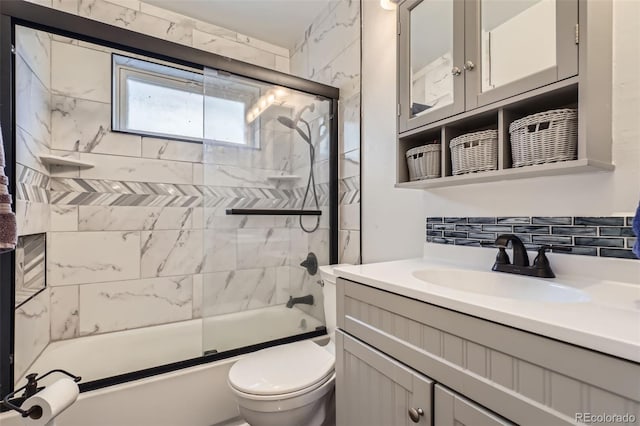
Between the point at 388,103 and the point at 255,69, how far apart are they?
816 mm

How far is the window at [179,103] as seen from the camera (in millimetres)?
1780

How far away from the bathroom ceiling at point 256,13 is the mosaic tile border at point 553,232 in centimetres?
178

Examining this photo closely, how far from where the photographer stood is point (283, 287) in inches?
79.9

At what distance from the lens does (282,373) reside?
1299 mm

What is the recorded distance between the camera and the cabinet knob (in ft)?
2.57

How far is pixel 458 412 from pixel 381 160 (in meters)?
1.24

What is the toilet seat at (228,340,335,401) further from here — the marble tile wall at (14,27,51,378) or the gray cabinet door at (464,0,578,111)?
the gray cabinet door at (464,0,578,111)

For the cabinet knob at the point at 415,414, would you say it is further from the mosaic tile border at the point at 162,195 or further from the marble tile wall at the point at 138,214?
the mosaic tile border at the point at 162,195

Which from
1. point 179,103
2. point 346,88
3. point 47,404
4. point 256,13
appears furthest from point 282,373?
point 256,13

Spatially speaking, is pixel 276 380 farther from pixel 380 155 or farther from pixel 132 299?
pixel 132 299

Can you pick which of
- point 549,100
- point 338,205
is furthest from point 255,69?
point 549,100

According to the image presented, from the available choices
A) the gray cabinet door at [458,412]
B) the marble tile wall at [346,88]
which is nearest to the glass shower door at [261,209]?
the marble tile wall at [346,88]

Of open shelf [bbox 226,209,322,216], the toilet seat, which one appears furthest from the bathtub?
open shelf [bbox 226,209,322,216]

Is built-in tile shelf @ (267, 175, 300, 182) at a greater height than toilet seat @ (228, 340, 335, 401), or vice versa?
built-in tile shelf @ (267, 175, 300, 182)
